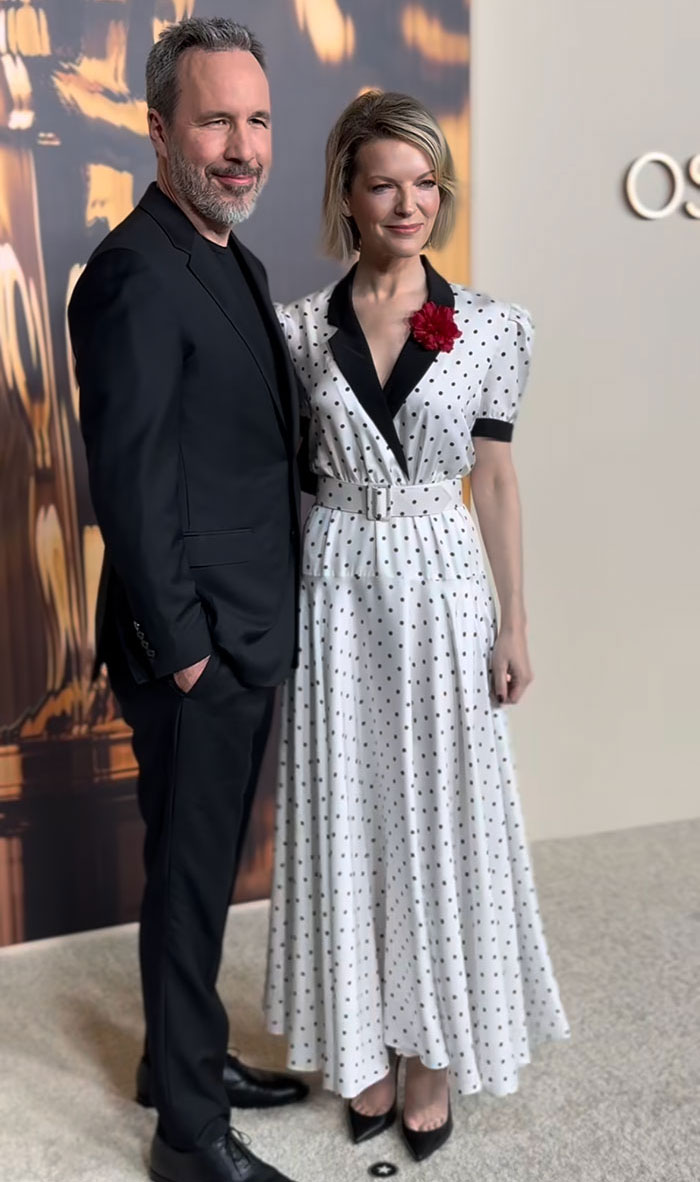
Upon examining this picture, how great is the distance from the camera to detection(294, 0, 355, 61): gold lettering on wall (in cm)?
246

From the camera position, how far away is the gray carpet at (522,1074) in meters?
1.92

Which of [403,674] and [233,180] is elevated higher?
[233,180]

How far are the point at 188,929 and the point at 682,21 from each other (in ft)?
7.34

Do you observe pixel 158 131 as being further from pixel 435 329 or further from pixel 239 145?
pixel 435 329

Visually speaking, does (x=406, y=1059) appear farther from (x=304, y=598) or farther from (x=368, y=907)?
(x=304, y=598)

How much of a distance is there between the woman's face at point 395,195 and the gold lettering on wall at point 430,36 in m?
0.95

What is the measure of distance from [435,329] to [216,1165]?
1.28 metres

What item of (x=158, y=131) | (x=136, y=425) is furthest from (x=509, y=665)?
(x=158, y=131)

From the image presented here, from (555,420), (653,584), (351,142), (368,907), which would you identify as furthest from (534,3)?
(368,907)

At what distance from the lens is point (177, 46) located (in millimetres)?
1642

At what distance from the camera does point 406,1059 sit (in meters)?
2.06

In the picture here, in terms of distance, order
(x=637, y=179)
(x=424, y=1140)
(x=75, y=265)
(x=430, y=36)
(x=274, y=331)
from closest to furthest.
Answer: (x=274, y=331), (x=424, y=1140), (x=75, y=265), (x=430, y=36), (x=637, y=179)

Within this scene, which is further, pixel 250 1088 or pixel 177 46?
pixel 250 1088

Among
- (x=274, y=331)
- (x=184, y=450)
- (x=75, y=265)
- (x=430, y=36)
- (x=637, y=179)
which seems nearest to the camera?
(x=184, y=450)
